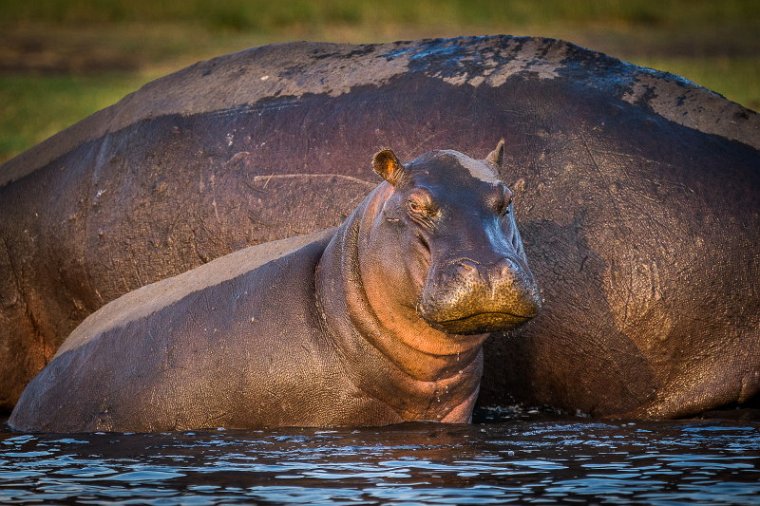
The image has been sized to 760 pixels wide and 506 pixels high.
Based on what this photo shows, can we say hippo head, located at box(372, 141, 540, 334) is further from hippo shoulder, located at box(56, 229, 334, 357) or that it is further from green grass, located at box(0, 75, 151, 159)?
green grass, located at box(0, 75, 151, 159)

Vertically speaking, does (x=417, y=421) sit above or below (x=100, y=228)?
below

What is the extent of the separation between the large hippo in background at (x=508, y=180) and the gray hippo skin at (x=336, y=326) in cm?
72

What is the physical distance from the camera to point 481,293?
5.92 m

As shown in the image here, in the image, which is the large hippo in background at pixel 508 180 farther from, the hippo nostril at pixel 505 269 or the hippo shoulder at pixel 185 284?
the hippo nostril at pixel 505 269

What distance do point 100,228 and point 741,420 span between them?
3572 millimetres

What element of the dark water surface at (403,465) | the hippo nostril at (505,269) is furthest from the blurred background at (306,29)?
the hippo nostril at (505,269)

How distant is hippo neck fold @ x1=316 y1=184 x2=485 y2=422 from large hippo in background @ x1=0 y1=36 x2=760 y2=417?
31.7 inches

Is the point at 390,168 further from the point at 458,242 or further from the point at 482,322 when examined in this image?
the point at 482,322

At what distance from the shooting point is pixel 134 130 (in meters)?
8.65

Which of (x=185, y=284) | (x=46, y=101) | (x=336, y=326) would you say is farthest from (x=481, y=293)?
(x=46, y=101)

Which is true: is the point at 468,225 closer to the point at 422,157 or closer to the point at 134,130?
the point at 422,157

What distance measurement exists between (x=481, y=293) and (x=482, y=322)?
8.5 inches

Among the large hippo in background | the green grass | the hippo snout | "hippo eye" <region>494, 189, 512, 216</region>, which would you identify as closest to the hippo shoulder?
the large hippo in background

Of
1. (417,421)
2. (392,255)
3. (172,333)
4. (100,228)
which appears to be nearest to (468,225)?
(392,255)
